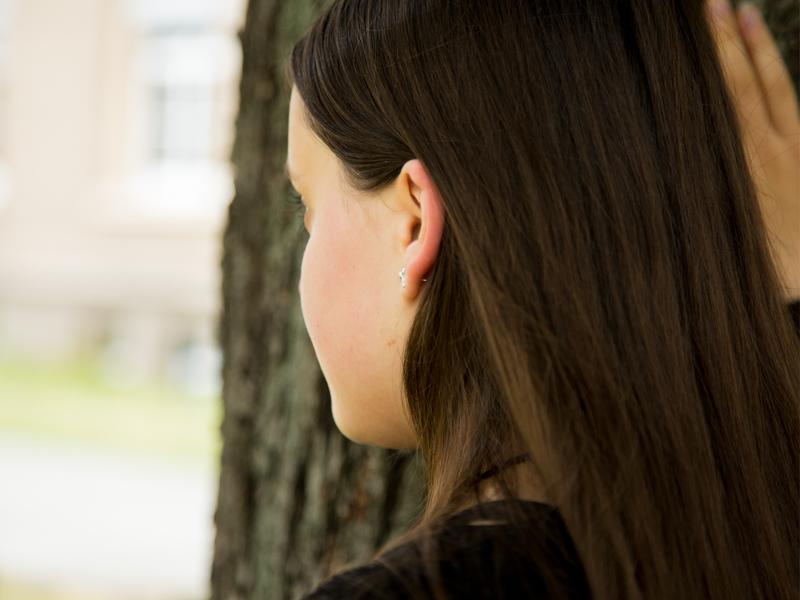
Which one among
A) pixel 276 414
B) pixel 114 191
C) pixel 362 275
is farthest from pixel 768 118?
pixel 114 191

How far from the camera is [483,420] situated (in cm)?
119

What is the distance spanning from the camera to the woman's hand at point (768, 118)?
168 centimetres

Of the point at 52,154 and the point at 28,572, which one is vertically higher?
the point at 52,154

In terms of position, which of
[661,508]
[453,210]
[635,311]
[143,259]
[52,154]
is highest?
[52,154]

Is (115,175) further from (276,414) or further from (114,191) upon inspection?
(276,414)

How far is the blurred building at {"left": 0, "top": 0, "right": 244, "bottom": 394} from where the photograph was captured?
396 inches

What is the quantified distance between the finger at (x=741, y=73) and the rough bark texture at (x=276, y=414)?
25 cm

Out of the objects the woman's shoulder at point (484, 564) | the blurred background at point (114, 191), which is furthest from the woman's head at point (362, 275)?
the blurred background at point (114, 191)

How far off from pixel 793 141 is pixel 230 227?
1005mm

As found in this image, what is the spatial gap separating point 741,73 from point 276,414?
983mm

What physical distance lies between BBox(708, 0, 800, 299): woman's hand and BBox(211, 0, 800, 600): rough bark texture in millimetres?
182

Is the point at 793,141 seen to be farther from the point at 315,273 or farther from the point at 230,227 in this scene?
the point at 230,227

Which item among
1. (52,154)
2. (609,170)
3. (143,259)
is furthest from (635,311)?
(52,154)

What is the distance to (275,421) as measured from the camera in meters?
2.01
